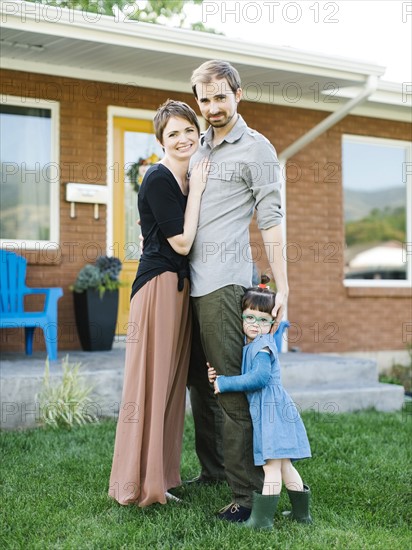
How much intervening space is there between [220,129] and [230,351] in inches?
39.4

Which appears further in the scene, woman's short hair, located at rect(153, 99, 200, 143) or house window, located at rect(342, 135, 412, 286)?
house window, located at rect(342, 135, 412, 286)

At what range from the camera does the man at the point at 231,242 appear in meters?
Result: 3.21

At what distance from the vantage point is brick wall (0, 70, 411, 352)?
24.1ft

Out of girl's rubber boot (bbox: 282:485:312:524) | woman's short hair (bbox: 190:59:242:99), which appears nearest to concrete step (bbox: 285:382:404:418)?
girl's rubber boot (bbox: 282:485:312:524)

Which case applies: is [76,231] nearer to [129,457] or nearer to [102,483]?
[102,483]

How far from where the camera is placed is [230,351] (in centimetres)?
324

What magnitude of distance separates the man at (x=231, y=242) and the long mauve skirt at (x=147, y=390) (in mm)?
152

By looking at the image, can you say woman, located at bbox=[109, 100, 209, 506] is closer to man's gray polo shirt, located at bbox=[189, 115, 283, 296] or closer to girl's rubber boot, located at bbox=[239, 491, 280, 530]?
man's gray polo shirt, located at bbox=[189, 115, 283, 296]

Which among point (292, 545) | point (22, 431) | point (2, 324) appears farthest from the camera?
point (2, 324)

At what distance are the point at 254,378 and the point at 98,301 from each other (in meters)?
4.16

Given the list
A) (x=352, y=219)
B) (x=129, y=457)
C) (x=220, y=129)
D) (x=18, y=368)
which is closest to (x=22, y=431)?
(x=18, y=368)

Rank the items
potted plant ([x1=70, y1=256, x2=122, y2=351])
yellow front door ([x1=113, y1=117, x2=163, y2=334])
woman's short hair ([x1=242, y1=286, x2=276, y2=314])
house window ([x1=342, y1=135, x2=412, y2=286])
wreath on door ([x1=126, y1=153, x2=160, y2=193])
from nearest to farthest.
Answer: woman's short hair ([x1=242, y1=286, x2=276, y2=314]), potted plant ([x1=70, y1=256, x2=122, y2=351]), yellow front door ([x1=113, y1=117, x2=163, y2=334]), wreath on door ([x1=126, y1=153, x2=160, y2=193]), house window ([x1=342, y1=135, x2=412, y2=286])

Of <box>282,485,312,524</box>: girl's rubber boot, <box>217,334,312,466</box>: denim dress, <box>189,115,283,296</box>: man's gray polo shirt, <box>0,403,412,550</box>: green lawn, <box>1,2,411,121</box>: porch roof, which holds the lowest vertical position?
<box>0,403,412,550</box>: green lawn

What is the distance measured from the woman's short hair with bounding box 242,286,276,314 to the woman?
0.35 metres
